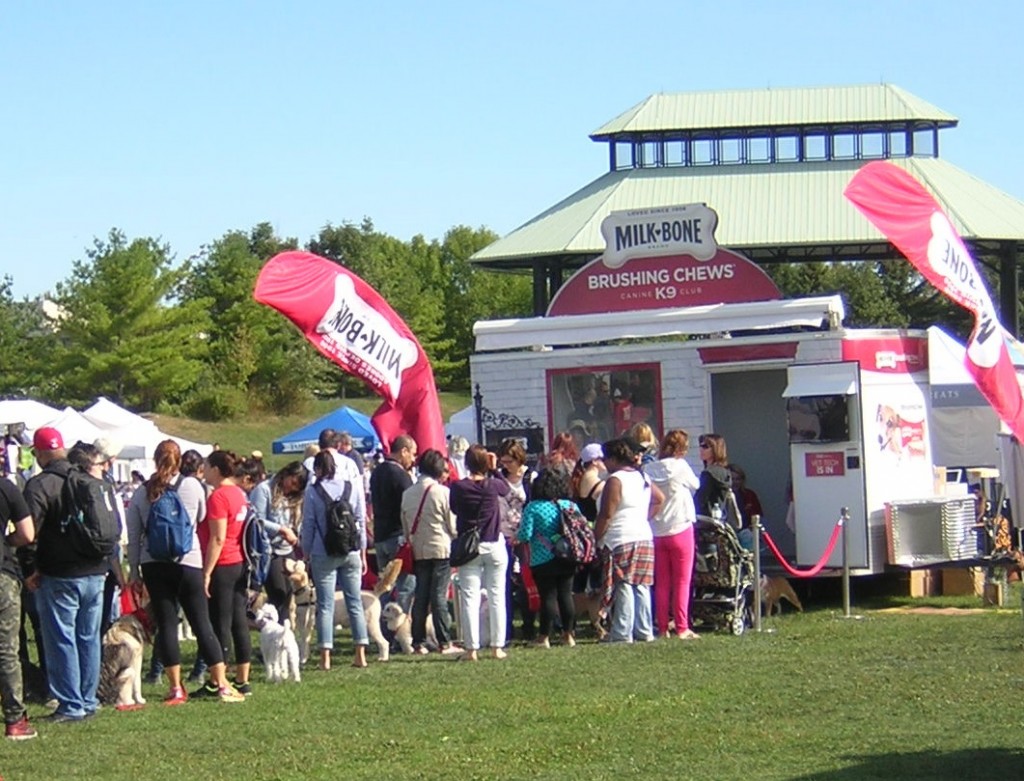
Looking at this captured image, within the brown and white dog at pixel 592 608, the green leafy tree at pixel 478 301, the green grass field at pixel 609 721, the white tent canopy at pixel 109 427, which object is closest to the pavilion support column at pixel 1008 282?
the white tent canopy at pixel 109 427

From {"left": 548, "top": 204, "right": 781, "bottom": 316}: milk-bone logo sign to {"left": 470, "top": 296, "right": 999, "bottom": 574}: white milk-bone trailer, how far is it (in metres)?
0.67

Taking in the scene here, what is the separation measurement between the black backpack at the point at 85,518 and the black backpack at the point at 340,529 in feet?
7.58

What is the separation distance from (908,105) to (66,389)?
32.0m

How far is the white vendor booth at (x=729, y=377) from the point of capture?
15.3m

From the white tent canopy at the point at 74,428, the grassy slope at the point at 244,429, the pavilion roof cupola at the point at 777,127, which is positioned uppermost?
the pavilion roof cupola at the point at 777,127

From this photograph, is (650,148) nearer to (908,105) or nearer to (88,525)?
(908,105)

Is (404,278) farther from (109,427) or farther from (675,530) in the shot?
(675,530)

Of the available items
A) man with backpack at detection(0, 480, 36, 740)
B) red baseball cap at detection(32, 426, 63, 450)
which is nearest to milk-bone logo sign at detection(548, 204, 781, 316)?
red baseball cap at detection(32, 426, 63, 450)

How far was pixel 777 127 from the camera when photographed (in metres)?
45.3

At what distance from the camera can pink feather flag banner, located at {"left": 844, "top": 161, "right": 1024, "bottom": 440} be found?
380 inches

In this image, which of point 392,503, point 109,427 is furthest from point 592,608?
point 109,427

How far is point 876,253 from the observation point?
143ft

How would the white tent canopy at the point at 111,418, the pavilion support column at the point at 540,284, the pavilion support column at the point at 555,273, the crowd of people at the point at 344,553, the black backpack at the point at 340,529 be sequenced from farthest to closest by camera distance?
the pavilion support column at the point at 555,273
the pavilion support column at the point at 540,284
the white tent canopy at the point at 111,418
the black backpack at the point at 340,529
the crowd of people at the point at 344,553

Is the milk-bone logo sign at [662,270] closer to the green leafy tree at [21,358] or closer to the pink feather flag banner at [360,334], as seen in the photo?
the pink feather flag banner at [360,334]
